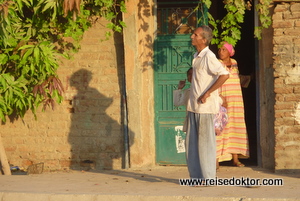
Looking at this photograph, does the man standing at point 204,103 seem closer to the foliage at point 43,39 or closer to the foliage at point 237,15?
the foliage at point 237,15

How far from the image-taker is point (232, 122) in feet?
27.7

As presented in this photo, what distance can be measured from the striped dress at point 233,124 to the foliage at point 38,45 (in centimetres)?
162

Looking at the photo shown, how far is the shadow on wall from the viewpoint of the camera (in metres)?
9.08

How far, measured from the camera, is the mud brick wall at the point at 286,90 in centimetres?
805

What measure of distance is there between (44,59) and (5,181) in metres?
1.66

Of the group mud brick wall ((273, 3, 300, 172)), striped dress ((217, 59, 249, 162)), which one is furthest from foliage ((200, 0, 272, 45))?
striped dress ((217, 59, 249, 162))

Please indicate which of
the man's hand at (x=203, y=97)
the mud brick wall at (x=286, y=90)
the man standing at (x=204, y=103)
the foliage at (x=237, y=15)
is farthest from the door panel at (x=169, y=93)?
the man's hand at (x=203, y=97)

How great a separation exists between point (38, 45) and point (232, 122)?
2.68 meters

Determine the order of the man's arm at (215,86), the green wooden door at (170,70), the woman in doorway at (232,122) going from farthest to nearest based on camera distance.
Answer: the green wooden door at (170,70) < the woman in doorway at (232,122) < the man's arm at (215,86)

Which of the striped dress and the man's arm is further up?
the man's arm

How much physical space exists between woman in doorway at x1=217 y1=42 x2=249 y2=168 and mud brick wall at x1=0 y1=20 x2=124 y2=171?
1.48m

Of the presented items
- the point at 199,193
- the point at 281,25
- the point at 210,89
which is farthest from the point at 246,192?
the point at 281,25

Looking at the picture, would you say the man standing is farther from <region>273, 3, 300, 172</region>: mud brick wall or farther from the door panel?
the door panel

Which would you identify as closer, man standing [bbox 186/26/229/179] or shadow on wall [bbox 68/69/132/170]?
man standing [bbox 186/26/229/179]
